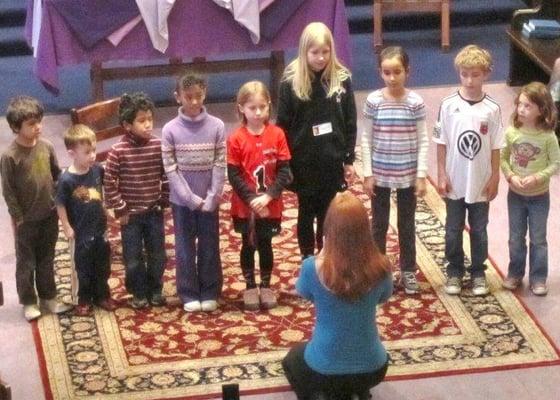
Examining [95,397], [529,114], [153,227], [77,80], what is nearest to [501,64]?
[77,80]

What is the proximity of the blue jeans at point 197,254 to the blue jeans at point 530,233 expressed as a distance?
1420 mm

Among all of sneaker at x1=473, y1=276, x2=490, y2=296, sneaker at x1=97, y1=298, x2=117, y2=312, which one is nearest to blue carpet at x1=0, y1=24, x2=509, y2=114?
sneaker at x1=97, y1=298, x2=117, y2=312

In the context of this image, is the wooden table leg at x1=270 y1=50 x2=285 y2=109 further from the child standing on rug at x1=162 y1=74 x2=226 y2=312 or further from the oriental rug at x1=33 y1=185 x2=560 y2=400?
the child standing on rug at x1=162 y1=74 x2=226 y2=312

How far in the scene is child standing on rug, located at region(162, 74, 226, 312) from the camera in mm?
5430

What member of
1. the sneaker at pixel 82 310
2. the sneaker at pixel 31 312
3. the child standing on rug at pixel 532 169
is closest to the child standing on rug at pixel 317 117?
the child standing on rug at pixel 532 169

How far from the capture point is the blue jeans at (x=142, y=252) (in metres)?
5.62

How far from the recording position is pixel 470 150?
→ 18.3 feet

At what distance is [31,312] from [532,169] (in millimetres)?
2439

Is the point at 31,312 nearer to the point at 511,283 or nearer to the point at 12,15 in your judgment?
the point at 511,283

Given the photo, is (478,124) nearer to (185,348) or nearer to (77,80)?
(185,348)

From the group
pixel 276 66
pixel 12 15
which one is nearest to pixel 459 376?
pixel 276 66

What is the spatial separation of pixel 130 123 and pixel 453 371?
1.80 m

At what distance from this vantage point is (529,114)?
18.2 ft

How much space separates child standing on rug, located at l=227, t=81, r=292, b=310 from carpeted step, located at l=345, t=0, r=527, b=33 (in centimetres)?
504
